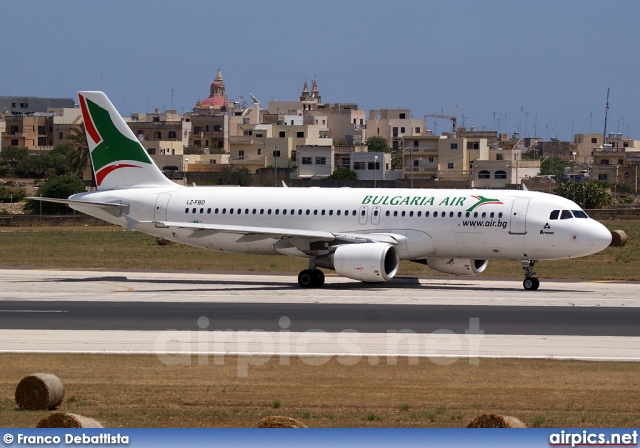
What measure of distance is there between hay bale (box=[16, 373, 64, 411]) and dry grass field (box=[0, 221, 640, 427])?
0.66ft

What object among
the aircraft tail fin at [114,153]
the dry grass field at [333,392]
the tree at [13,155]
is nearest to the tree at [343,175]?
the tree at [13,155]

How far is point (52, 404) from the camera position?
61.0 ft

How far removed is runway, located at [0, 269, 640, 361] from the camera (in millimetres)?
25984

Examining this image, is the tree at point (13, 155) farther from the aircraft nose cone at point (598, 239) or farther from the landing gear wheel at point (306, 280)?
the aircraft nose cone at point (598, 239)

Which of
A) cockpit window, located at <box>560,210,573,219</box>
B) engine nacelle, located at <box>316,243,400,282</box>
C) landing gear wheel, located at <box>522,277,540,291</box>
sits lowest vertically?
landing gear wheel, located at <box>522,277,540,291</box>

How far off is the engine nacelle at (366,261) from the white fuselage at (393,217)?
5.03 feet

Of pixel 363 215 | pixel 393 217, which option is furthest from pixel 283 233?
pixel 393 217

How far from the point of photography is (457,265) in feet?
143

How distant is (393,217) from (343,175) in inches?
3746

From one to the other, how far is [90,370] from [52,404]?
14.1 feet

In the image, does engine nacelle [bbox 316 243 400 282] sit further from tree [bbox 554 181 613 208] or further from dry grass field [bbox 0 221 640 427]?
tree [bbox 554 181 613 208]

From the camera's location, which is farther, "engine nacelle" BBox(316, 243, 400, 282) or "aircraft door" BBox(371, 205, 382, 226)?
"aircraft door" BBox(371, 205, 382, 226)

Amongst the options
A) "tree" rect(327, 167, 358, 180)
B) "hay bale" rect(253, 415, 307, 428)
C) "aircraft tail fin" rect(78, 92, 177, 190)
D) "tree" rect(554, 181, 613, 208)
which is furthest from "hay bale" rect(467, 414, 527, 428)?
"tree" rect(327, 167, 358, 180)

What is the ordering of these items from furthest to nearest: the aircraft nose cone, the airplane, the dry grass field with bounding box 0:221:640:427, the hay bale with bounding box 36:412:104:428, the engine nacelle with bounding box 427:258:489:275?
the engine nacelle with bounding box 427:258:489:275 < the airplane < the aircraft nose cone < the dry grass field with bounding box 0:221:640:427 < the hay bale with bounding box 36:412:104:428
